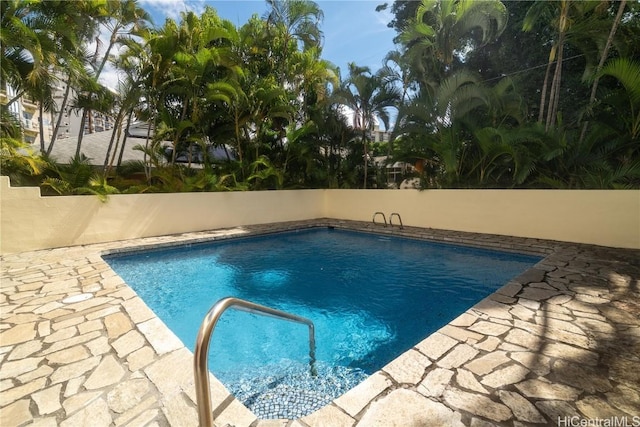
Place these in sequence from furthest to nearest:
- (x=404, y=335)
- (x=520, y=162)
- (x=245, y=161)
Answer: (x=245, y=161) < (x=520, y=162) < (x=404, y=335)

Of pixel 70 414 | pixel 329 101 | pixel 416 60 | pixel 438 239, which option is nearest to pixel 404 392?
pixel 70 414

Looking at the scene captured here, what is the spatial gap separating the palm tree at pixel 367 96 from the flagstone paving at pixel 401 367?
27.4 ft

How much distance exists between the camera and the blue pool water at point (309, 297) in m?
2.94

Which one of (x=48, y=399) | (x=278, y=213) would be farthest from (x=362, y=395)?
(x=278, y=213)

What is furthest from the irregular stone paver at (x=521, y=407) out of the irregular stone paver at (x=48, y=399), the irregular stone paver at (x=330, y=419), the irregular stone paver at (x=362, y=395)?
the irregular stone paver at (x=48, y=399)

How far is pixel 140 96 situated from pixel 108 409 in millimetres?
8934

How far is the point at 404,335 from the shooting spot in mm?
3668

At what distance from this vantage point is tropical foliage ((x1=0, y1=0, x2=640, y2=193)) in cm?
668

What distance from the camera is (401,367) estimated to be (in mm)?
2295

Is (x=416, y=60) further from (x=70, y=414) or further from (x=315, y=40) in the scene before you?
(x=70, y=414)

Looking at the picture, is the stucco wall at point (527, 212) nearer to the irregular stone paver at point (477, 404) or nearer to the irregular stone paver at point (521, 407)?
the irregular stone paver at point (521, 407)

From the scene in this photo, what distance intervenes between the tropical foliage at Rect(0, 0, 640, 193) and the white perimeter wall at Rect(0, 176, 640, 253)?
48cm

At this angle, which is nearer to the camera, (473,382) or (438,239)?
(473,382)

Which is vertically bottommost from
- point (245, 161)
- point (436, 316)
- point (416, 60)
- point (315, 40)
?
point (436, 316)
